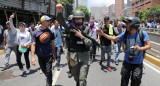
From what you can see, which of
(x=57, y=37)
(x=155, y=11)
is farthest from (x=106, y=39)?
(x=155, y=11)

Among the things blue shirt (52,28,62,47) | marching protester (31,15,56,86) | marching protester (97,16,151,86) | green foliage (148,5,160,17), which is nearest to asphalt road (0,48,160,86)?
marching protester (31,15,56,86)

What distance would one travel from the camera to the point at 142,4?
80.6 m

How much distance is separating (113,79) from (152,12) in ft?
177

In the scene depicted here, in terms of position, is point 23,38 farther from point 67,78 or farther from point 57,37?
point 67,78

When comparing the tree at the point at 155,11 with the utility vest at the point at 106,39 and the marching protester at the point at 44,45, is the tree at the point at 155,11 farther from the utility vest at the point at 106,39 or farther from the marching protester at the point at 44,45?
the marching protester at the point at 44,45

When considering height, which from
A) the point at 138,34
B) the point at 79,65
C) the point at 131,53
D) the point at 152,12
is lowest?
the point at 79,65

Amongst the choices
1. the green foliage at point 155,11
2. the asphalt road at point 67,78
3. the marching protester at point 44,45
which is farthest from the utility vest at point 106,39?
the green foliage at point 155,11

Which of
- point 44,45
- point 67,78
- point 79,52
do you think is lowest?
point 67,78

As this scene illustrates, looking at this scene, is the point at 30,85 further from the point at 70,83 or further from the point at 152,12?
the point at 152,12

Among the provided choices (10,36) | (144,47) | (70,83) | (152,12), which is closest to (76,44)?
(144,47)

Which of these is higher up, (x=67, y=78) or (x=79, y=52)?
(x=79, y=52)

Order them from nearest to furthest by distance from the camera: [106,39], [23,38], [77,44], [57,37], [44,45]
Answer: [77,44], [44,45], [23,38], [106,39], [57,37]

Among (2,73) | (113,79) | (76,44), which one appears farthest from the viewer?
(2,73)

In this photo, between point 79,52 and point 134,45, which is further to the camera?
point 79,52
